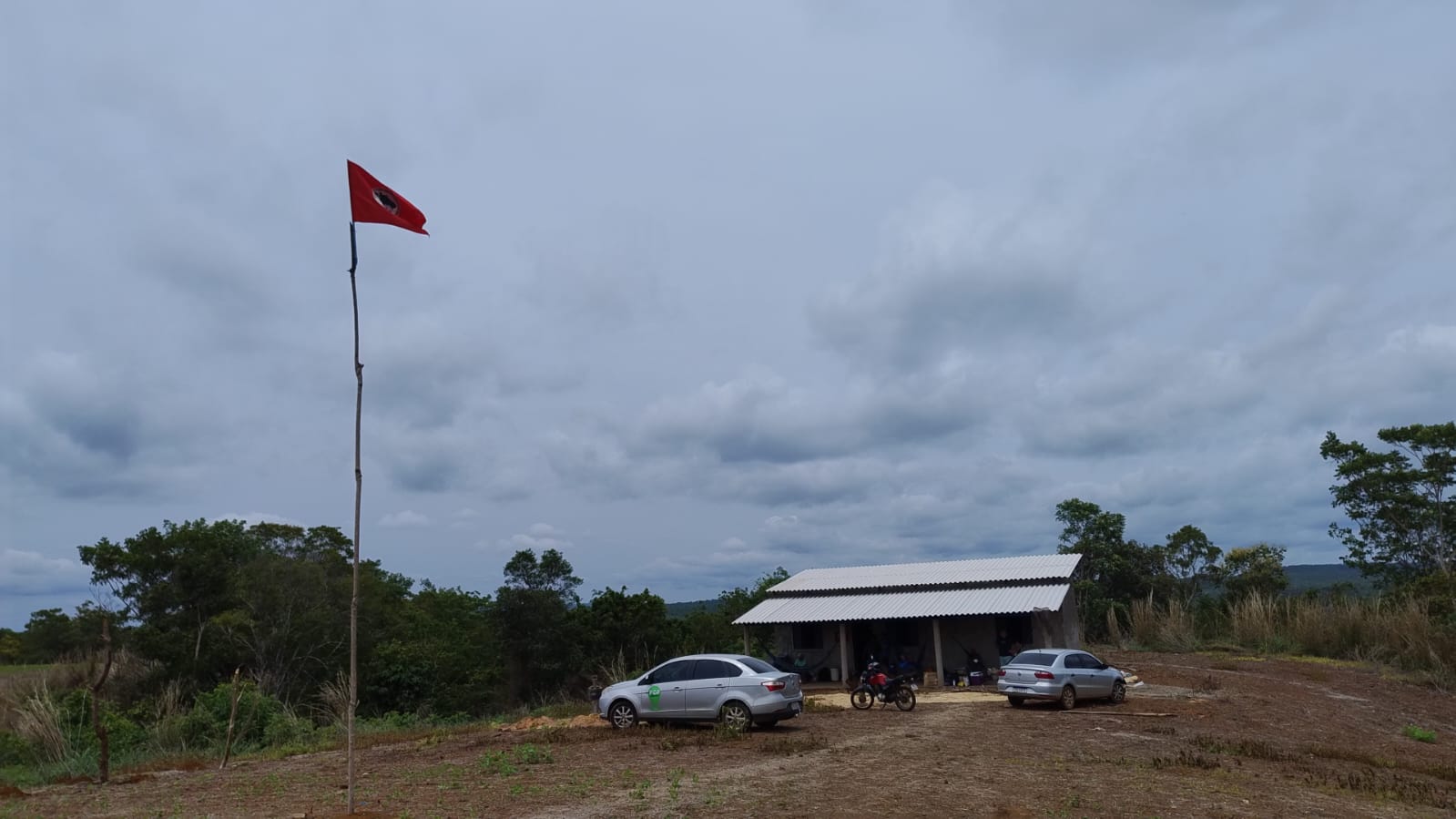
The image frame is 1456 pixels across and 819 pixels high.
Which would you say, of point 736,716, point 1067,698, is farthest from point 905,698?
point 736,716

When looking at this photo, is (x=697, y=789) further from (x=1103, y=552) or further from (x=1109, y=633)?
(x=1103, y=552)

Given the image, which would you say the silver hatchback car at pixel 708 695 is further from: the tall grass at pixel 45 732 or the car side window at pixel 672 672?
the tall grass at pixel 45 732

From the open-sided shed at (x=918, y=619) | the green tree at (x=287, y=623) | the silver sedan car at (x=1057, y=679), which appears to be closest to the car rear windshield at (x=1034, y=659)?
the silver sedan car at (x=1057, y=679)

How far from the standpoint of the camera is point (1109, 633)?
3847 centimetres

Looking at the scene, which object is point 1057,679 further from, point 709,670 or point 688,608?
point 688,608

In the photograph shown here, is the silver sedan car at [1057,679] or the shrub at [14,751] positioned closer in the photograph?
the shrub at [14,751]

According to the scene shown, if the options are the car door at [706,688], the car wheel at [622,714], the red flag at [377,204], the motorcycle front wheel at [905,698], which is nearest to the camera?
the red flag at [377,204]

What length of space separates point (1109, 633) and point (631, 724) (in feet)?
86.4

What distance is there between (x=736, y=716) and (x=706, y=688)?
2.42 ft

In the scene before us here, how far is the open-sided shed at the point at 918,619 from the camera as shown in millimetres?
27219

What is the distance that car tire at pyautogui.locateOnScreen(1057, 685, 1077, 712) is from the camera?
20.7 metres

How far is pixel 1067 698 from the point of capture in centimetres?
2080

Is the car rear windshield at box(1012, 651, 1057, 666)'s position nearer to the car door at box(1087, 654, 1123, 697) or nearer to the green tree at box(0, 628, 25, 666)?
the car door at box(1087, 654, 1123, 697)

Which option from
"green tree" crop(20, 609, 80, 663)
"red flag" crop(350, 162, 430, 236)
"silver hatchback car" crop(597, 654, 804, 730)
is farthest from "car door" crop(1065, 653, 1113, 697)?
"green tree" crop(20, 609, 80, 663)
